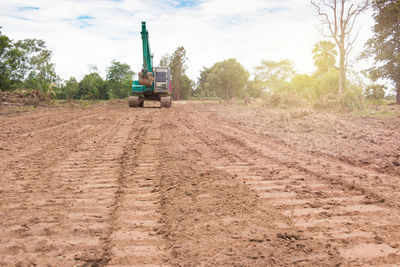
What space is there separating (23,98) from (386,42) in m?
27.0

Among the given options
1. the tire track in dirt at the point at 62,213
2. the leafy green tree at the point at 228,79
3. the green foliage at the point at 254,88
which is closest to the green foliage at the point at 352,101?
the tire track in dirt at the point at 62,213

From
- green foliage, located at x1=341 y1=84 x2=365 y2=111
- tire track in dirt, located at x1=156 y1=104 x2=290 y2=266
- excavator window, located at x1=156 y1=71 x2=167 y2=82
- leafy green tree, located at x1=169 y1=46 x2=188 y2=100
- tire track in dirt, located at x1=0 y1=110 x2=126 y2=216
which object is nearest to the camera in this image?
tire track in dirt, located at x1=156 y1=104 x2=290 y2=266

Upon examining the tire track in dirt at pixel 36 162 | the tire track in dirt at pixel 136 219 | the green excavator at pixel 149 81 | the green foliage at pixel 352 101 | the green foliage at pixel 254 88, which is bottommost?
the tire track in dirt at pixel 136 219

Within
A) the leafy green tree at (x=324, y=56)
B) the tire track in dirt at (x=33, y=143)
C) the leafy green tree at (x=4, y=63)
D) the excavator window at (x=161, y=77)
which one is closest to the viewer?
the tire track in dirt at (x=33, y=143)

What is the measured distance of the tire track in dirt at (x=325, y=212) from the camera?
198 cm

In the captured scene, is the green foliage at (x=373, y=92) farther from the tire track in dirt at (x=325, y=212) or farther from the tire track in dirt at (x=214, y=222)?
the tire track in dirt at (x=214, y=222)

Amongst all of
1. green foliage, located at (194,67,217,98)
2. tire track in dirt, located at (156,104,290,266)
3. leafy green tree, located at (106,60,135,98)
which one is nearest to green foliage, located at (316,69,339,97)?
tire track in dirt, located at (156,104,290,266)

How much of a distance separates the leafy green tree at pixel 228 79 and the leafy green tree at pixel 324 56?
20242 mm

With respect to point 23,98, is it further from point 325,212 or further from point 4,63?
point 325,212

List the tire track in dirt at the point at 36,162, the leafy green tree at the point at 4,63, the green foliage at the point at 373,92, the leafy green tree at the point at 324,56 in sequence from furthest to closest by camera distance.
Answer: the leafy green tree at the point at 324,56 < the leafy green tree at the point at 4,63 < the green foliage at the point at 373,92 < the tire track in dirt at the point at 36,162

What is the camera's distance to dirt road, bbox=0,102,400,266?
197cm

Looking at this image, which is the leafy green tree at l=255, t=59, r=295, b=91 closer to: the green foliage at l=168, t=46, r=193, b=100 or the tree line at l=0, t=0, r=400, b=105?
the tree line at l=0, t=0, r=400, b=105

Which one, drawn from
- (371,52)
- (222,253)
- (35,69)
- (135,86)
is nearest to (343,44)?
(371,52)

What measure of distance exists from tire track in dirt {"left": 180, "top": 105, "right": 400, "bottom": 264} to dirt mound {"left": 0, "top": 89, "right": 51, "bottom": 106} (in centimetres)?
1911
